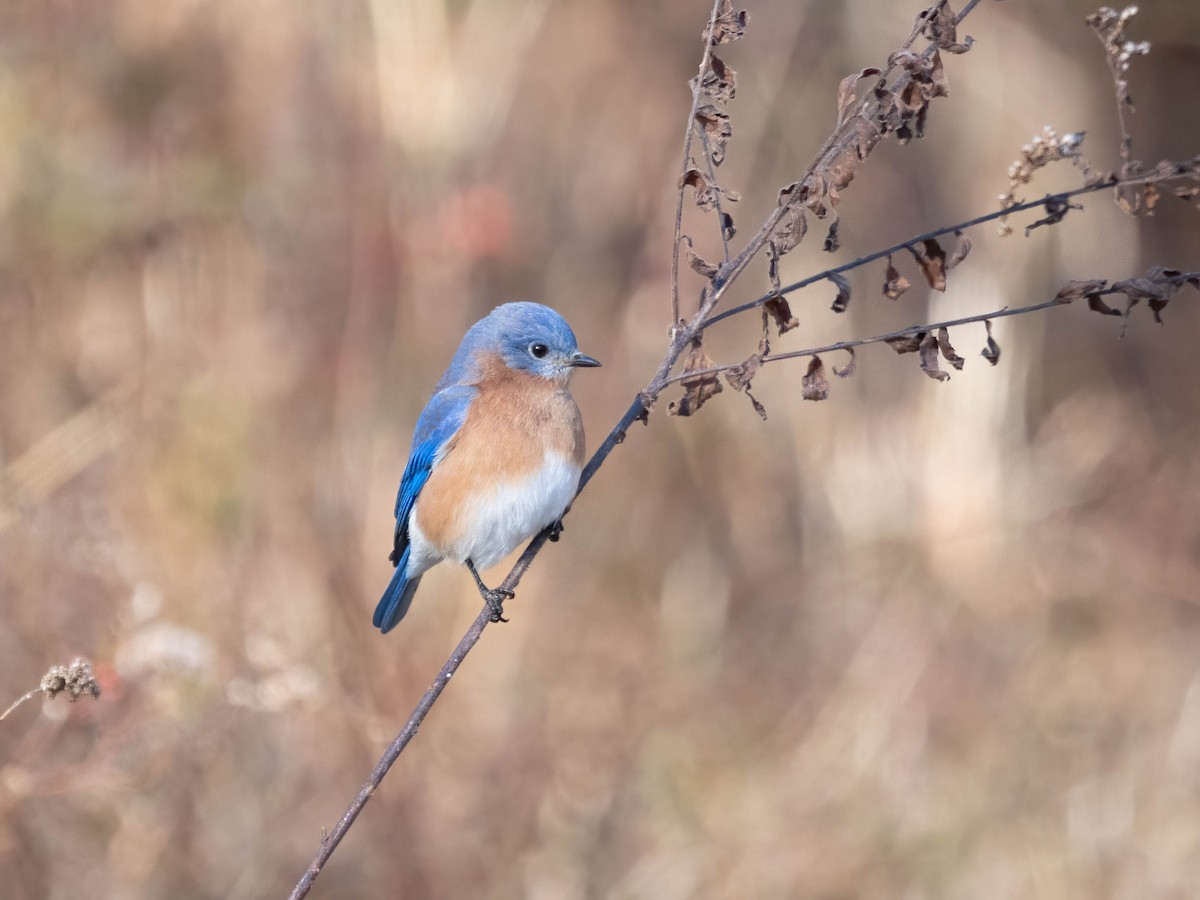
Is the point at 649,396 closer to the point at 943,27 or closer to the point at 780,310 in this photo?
the point at 780,310

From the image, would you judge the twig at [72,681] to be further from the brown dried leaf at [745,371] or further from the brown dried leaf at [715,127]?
the brown dried leaf at [715,127]

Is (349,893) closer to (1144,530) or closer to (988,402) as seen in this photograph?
(988,402)

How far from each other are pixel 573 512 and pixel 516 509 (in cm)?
251

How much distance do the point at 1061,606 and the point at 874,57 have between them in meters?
2.91

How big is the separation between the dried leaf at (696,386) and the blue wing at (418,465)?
4.51 feet

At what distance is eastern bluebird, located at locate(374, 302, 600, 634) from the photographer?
134 inches

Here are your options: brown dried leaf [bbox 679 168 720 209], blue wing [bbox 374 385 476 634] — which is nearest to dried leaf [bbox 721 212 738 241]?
brown dried leaf [bbox 679 168 720 209]

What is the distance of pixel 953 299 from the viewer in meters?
5.78

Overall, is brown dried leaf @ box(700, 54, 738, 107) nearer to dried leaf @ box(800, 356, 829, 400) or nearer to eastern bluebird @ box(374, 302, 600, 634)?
dried leaf @ box(800, 356, 829, 400)

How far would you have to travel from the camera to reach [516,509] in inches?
134

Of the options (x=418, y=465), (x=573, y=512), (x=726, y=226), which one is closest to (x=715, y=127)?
(x=726, y=226)

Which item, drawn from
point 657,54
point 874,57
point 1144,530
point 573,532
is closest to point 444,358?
point 573,532

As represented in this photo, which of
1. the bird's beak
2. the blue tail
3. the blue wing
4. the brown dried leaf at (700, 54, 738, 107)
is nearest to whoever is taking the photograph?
the brown dried leaf at (700, 54, 738, 107)

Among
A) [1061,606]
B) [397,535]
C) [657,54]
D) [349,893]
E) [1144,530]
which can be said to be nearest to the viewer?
[397,535]
